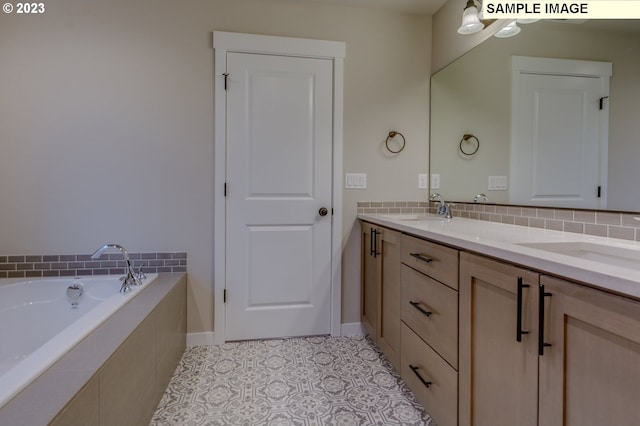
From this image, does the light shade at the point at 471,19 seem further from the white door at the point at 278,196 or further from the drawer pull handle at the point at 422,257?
the drawer pull handle at the point at 422,257

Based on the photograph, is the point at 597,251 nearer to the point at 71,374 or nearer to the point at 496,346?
the point at 496,346

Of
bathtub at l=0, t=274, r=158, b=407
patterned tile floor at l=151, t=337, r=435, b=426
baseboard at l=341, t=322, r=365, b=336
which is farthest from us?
baseboard at l=341, t=322, r=365, b=336

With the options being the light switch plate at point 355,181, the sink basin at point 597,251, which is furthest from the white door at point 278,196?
the sink basin at point 597,251

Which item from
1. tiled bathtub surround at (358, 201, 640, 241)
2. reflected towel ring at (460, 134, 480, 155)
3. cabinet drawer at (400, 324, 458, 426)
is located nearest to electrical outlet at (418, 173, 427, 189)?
tiled bathtub surround at (358, 201, 640, 241)

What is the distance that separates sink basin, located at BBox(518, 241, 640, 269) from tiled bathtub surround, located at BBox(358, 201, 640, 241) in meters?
0.18

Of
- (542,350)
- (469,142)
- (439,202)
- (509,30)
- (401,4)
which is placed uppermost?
(401,4)

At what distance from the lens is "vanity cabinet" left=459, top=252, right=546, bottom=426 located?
0.86 metres

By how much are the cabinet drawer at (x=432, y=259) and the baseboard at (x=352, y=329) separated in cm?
92

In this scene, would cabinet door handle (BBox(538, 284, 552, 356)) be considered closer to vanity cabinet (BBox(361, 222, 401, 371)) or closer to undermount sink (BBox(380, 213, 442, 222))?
vanity cabinet (BBox(361, 222, 401, 371))

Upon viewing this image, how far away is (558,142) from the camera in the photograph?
4.80 ft

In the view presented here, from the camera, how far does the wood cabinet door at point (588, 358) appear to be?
0.63 meters

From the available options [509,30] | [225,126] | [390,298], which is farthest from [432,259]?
[225,126]

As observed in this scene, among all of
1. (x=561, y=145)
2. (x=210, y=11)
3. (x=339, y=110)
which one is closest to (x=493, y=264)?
(x=561, y=145)

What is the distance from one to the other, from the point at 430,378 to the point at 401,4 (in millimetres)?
2324
